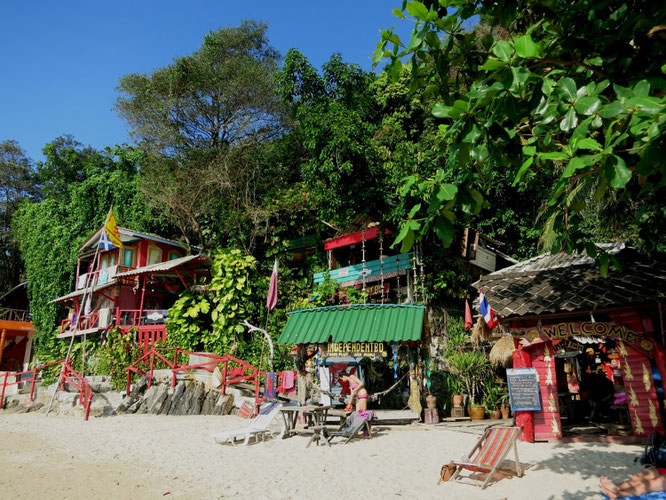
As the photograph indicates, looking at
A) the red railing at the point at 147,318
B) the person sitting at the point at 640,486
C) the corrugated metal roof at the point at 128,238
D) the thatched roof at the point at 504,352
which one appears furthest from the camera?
the corrugated metal roof at the point at 128,238

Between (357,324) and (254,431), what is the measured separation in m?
3.96

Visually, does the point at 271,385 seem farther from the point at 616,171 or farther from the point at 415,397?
the point at 616,171

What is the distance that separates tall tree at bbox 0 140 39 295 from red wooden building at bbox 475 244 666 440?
109 ft

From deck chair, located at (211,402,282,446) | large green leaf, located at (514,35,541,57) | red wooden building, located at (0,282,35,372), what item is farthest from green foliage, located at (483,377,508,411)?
red wooden building, located at (0,282,35,372)

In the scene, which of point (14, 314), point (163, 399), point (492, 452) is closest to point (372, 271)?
point (163, 399)

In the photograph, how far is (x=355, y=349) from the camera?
12.1 meters

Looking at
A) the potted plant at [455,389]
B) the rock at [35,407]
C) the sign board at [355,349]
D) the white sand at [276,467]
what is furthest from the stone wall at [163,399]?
the potted plant at [455,389]

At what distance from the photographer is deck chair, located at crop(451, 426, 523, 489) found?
6.04m

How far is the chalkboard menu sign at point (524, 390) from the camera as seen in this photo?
8633 mm

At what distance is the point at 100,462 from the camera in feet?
26.5

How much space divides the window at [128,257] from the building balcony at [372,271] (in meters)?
10.5

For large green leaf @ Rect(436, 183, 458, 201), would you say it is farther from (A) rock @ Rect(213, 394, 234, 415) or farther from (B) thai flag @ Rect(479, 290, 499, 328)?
(A) rock @ Rect(213, 394, 234, 415)

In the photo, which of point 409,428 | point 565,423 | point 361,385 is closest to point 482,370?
point 565,423

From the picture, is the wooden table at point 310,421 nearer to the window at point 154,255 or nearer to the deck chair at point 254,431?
the deck chair at point 254,431
